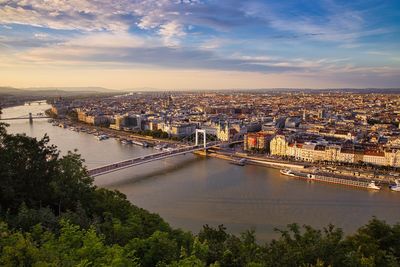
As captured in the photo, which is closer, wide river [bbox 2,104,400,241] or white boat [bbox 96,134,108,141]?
wide river [bbox 2,104,400,241]

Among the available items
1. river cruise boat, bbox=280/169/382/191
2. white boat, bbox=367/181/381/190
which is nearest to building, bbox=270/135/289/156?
river cruise boat, bbox=280/169/382/191

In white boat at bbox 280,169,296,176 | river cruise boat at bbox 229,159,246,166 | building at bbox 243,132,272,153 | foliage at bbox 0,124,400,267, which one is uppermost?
foliage at bbox 0,124,400,267

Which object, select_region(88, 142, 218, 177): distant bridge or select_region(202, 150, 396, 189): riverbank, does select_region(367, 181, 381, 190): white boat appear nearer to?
select_region(202, 150, 396, 189): riverbank

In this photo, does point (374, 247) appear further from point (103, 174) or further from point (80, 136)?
point (80, 136)

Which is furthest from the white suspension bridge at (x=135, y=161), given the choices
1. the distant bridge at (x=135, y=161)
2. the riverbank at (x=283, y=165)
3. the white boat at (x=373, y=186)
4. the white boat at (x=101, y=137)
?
the white boat at (x=373, y=186)

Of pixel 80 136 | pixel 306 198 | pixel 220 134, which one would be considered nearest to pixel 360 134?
pixel 220 134

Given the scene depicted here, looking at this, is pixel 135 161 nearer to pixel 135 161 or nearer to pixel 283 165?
pixel 135 161
